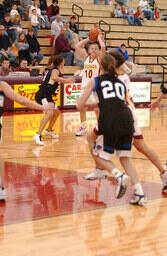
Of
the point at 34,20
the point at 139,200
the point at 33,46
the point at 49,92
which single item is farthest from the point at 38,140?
the point at 34,20

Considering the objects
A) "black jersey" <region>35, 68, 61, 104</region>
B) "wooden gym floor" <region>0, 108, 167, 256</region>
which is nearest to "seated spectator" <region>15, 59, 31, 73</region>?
"black jersey" <region>35, 68, 61, 104</region>

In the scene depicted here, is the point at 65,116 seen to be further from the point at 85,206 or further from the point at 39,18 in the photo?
the point at 85,206

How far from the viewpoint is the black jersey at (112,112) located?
7.89m

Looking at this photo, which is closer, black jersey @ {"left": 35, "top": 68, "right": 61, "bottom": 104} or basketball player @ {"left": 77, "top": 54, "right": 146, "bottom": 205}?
basketball player @ {"left": 77, "top": 54, "right": 146, "bottom": 205}

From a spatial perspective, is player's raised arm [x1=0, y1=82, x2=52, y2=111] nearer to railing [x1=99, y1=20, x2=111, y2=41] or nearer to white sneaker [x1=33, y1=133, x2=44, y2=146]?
white sneaker [x1=33, y1=133, x2=44, y2=146]

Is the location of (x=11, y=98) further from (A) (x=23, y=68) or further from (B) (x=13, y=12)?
(B) (x=13, y=12)

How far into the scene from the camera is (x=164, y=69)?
28188mm

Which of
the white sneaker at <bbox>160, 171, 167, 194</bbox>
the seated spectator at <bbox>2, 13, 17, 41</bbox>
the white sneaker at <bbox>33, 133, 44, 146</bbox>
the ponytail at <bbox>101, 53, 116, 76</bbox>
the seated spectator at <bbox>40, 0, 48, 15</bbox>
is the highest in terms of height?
the ponytail at <bbox>101, 53, 116, 76</bbox>

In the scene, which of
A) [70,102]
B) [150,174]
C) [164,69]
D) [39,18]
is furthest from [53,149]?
[164,69]

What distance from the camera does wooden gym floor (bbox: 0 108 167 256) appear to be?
21.3 feet

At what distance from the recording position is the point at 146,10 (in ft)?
103

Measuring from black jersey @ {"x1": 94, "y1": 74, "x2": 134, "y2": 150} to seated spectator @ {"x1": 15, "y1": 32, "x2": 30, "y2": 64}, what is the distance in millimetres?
14991

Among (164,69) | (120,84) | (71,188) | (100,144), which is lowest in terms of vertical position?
(164,69)

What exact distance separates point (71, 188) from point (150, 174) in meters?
1.61
